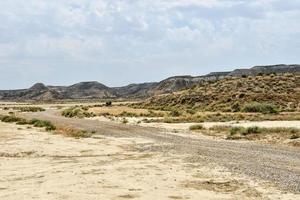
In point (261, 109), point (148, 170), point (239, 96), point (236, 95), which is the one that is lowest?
point (261, 109)

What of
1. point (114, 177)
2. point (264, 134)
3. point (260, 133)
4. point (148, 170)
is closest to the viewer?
point (114, 177)

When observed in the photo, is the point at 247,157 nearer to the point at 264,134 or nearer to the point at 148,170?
the point at 148,170

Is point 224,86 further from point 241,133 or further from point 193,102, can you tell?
point 241,133

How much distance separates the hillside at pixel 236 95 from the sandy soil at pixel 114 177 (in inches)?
2090

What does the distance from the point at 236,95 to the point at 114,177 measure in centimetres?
7185

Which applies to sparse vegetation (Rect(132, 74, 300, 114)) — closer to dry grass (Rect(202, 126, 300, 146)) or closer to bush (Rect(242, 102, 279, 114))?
bush (Rect(242, 102, 279, 114))

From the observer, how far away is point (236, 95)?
8925cm

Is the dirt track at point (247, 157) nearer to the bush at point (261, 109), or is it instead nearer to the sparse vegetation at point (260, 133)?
the sparse vegetation at point (260, 133)

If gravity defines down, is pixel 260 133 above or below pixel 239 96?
below

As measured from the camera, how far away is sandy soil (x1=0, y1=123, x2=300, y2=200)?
1584cm

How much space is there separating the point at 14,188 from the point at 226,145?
17.2 m

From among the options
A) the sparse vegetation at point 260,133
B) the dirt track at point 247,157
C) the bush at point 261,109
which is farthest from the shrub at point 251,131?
the bush at point 261,109

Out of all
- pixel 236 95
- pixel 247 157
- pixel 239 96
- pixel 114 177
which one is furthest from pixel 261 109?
pixel 114 177

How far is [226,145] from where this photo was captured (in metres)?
31.8
